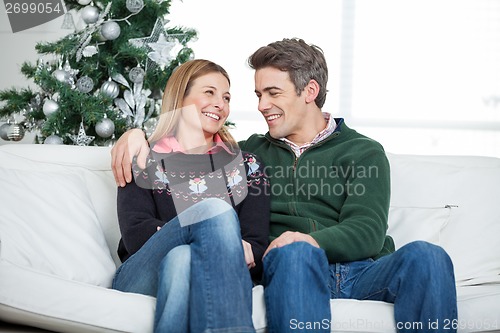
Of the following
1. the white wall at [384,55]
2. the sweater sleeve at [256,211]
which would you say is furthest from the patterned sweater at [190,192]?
the white wall at [384,55]

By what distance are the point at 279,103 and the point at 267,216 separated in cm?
39

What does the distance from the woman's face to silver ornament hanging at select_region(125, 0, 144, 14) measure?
776mm

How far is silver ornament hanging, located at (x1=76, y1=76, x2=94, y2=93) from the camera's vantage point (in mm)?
2645

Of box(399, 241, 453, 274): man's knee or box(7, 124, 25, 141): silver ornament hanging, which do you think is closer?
box(399, 241, 453, 274): man's knee

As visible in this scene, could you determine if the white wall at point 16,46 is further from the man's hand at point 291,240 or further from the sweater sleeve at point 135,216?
the man's hand at point 291,240

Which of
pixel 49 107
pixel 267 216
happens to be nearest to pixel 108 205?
pixel 267 216

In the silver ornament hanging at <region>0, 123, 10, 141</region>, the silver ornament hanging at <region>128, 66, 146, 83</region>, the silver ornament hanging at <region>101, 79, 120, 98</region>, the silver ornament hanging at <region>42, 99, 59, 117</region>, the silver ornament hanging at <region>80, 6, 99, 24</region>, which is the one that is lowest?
the silver ornament hanging at <region>0, 123, 10, 141</region>

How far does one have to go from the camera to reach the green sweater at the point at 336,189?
1.83 metres

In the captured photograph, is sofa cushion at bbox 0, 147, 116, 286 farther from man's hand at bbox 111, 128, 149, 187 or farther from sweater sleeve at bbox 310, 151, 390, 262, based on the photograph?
sweater sleeve at bbox 310, 151, 390, 262

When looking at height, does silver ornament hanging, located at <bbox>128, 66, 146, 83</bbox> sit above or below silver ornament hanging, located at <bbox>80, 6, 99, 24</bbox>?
below

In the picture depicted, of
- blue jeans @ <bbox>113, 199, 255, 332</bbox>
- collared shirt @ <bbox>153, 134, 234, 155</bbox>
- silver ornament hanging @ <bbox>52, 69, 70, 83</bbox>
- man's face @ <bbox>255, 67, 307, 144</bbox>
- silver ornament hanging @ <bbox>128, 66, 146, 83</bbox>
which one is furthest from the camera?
silver ornament hanging @ <bbox>128, 66, 146, 83</bbox>

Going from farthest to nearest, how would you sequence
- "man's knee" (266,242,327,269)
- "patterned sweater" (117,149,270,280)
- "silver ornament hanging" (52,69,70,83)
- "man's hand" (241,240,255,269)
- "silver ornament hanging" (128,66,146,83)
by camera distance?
"silver ornament hanging" (128,66,146,83), "silver ornament hanging" (52,69,70,83), "patterned sweater" (117,149,270,280), "man's hand" (241,240,255,269), "man's knee" (266,242,327,269)

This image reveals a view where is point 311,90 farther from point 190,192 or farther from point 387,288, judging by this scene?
point 387,288

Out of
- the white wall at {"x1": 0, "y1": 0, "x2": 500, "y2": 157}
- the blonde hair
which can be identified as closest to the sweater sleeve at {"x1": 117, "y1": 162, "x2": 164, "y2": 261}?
the blonde hair
